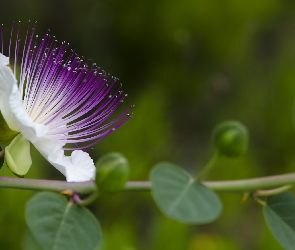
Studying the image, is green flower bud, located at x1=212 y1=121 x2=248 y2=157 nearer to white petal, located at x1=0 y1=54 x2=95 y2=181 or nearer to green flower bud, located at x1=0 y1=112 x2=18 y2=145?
white petal, located at x1=0 y1=54 x2=95 y2=181

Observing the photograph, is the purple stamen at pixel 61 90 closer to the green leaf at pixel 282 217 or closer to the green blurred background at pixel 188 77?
the green leaf at pixel 282 217

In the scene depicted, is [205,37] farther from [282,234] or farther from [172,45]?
[282,234]

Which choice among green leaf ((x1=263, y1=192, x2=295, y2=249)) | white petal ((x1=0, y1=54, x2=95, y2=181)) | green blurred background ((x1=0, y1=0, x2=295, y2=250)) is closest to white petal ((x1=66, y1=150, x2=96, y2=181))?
white petal ((x1=0, y1=54, x2=95, y2=181))

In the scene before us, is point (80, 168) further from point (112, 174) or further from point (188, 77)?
point (188, 77)

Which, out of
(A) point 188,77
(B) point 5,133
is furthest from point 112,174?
(A) point 188,77

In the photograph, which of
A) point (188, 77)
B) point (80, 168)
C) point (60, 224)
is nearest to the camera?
point (60, 224)

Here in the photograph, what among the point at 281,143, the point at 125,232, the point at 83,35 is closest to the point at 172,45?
the point at 83,35
